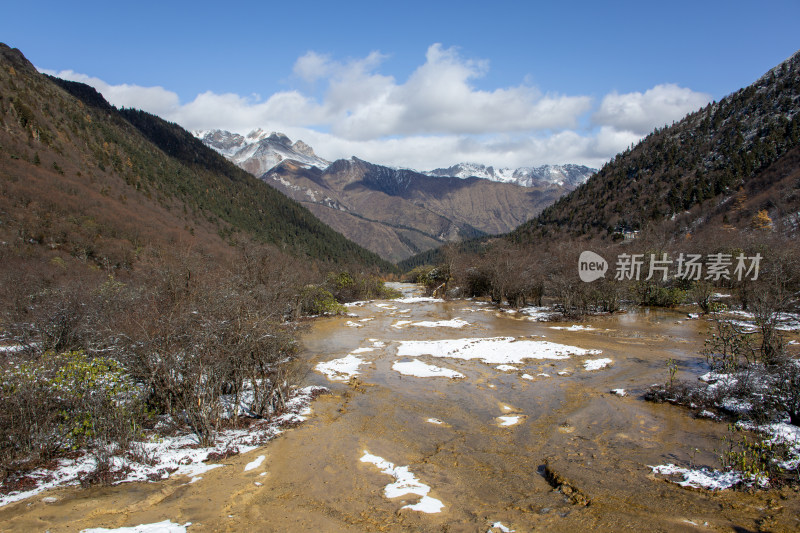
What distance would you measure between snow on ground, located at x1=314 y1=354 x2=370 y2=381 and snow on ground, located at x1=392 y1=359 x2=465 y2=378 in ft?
6.91

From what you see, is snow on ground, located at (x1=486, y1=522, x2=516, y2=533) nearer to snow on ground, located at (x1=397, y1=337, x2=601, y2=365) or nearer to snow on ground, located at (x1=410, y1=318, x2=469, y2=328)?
snow on ground, located at (x1=397, y1=337, x2=601, y2=365)

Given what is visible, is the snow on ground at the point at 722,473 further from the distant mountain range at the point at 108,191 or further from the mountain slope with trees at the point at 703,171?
the mountain slope with trees at the point at 703,171

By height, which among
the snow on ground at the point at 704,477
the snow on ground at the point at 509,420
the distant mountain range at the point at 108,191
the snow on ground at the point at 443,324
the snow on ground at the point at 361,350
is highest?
the distant mountain range at the point at 108,191

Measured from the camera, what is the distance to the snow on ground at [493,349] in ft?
73.2

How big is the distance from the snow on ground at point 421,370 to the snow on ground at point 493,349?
2.17 metres

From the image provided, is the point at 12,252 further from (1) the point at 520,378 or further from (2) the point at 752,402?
(2) the point at 752,402

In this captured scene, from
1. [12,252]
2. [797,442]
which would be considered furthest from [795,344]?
[12,252]

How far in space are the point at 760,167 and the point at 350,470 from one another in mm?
93049

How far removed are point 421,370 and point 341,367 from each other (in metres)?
4.27

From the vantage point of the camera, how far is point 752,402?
12.0m

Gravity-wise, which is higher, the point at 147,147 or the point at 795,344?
the point at 147,147

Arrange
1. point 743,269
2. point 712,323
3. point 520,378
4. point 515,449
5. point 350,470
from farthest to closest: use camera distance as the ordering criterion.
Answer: point 743,269
point 712,323
point 520,378
point 515,449
point 350,470

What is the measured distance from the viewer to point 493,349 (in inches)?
953

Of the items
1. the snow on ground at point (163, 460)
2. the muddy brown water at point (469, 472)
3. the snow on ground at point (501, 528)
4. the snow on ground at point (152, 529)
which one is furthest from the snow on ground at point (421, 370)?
the snow on ground at point (152, 529)
